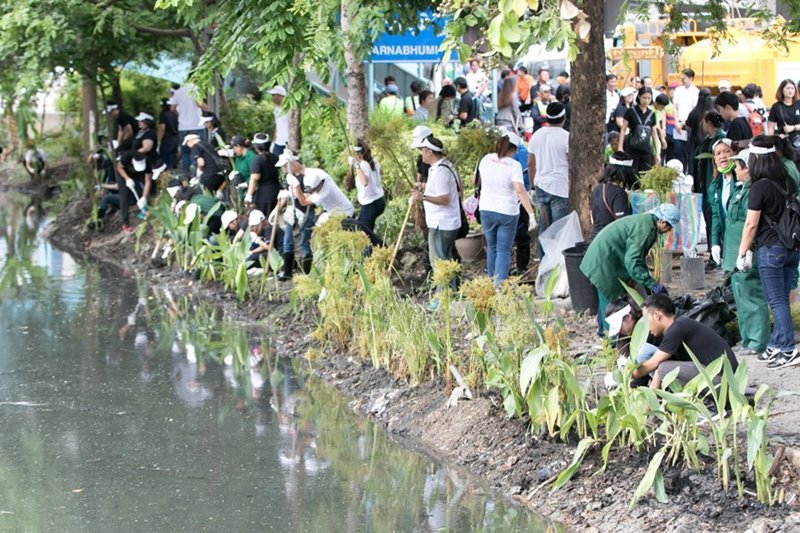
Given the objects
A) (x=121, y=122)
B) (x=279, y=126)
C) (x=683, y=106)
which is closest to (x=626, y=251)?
(x=279, y=126)

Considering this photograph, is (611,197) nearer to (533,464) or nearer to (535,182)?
(535,182)

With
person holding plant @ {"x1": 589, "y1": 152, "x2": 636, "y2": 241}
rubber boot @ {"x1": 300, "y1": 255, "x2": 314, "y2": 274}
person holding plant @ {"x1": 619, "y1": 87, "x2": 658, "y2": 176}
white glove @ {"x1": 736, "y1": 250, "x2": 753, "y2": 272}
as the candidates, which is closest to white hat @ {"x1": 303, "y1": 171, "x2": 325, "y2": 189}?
rubber boot @ {"x1": 300, "y1": 255, "x2": 314, "y2": 274}

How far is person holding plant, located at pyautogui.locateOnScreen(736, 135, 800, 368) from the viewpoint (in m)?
8.88

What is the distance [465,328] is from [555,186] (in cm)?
293

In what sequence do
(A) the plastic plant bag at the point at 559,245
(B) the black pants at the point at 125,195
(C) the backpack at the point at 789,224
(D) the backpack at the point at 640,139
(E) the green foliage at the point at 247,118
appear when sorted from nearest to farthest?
1. (C) the backpack at the point at 789,224
2. (A) the plastic plant bag at the point at 559,245
3. (D) the backpack at the point at 640,139
4. (B) the black pants at the point at 125,195
5. (E) the green foliage at the point at 247,118

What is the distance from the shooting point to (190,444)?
348 inches

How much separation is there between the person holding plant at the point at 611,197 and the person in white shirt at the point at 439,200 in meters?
1.72

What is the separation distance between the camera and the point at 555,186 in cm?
1266

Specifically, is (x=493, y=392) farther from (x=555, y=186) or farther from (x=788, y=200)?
(x=555, y=186)

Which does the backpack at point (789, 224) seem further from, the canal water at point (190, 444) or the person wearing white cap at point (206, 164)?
the person wearing white cap at point (206, 164)

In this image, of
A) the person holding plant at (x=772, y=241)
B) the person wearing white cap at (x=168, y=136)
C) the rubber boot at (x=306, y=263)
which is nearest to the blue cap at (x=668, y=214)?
the person holding plant at (x=772, y=241)

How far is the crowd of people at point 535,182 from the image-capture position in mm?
9086

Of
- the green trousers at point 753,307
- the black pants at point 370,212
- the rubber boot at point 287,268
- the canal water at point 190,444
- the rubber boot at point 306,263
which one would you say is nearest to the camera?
the canal water at point 190,444

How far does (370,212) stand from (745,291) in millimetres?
5154
